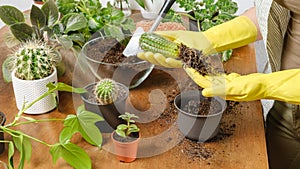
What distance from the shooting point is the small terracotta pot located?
2.75ft

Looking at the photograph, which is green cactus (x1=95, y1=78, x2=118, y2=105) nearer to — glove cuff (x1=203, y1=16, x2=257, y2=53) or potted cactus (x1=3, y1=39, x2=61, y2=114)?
potted cactus (x1=3, y1=39, x2=61, y2=114)

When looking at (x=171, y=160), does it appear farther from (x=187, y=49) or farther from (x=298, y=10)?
(x=298, y=10)

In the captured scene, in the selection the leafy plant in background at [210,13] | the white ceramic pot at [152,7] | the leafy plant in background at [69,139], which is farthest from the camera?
the white ceramic pot at [152,7]

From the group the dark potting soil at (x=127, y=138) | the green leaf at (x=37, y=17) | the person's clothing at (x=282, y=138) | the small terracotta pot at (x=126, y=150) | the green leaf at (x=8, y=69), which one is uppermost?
the green leaf at (x=37, y=17)

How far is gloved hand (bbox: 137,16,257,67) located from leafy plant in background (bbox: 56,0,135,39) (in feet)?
0.32

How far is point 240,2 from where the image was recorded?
5.46ft

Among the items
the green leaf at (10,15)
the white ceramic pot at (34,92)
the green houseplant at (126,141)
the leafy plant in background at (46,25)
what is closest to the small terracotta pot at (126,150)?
the green houseplant at (126,141)

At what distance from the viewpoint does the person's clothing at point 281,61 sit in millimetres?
1113

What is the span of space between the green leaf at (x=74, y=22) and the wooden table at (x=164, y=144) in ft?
0.48

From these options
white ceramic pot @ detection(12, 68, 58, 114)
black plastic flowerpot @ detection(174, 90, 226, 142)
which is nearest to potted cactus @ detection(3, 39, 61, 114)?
white ceramic pot @ detection(12, 68, 58, 114)

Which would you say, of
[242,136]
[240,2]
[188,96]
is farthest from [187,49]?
[240,2]

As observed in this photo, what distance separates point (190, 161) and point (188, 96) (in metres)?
0.16

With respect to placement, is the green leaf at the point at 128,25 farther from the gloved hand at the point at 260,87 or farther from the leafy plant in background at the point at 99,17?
the gloved hand at the point at 260,87

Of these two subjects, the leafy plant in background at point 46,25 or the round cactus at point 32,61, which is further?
the leafy plant in background at point 46,25
